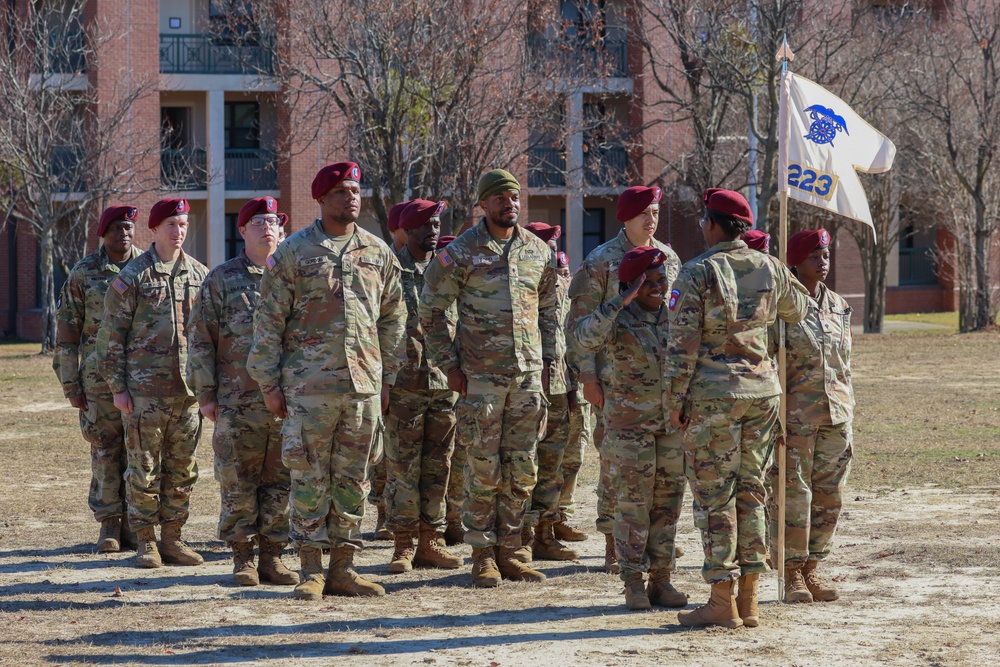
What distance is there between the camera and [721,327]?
684 centimetres

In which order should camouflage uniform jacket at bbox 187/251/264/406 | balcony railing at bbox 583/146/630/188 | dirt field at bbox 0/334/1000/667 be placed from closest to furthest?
dirt field at bbox 0/334/1000/667, camouflage uniform jacket at bbox 187/251/264/406, balcony railing at bbox 583/146/630/188

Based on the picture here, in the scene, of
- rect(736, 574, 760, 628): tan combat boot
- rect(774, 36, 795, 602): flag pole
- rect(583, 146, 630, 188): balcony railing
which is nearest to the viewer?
rect(736, 574, 760, 628): tan combat boot

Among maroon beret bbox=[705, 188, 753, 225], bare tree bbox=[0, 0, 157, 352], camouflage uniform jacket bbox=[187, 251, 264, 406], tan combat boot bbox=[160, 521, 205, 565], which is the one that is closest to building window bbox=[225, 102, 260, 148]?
bare tree bbox=[0, 0, 157, 352]

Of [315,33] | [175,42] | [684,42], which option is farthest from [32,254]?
[684,42]

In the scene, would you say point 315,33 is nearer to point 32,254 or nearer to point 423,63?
point 423,63

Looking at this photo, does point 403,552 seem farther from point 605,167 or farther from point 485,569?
point 605,167

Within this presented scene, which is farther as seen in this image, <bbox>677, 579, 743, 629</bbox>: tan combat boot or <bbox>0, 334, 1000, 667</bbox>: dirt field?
<bbox>677, 579, 743, 629</bbox>: tan combat boot

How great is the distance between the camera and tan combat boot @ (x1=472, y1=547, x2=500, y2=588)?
802 centimetres

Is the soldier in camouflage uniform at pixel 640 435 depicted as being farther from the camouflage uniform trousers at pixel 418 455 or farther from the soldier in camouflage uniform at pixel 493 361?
the camouflage uniform trousers at pixel 418 455

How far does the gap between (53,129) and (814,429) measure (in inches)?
1031

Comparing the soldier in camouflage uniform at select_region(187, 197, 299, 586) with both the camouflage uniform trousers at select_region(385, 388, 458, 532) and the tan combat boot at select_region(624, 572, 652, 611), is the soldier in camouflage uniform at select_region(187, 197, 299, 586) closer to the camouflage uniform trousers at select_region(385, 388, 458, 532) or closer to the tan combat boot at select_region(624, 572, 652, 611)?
the camouflage uniform trousers at select_region(385, 388, 458, 532)

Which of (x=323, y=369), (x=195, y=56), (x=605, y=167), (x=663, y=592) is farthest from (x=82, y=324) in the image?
(x=195, y=56)

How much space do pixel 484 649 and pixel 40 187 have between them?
25.4 metres

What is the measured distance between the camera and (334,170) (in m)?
7.66
